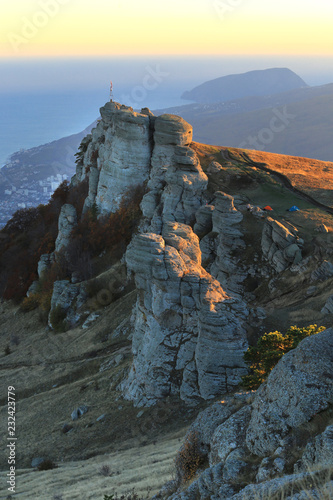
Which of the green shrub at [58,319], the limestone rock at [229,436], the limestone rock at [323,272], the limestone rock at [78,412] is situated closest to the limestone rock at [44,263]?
the green shrub at [58,319]

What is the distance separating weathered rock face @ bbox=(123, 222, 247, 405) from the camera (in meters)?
22.4

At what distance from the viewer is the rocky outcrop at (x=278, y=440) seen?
8508 millimetres

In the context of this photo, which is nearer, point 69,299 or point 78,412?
point 78,412

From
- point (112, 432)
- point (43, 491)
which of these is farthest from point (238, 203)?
point (43, 491)

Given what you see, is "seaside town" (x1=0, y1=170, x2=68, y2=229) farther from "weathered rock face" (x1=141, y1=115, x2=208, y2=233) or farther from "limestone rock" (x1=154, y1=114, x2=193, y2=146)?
"weathered rock face" (x1=141, y1=115, x2=208, y2=233)

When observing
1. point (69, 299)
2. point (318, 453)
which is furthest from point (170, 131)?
point (318, 453)

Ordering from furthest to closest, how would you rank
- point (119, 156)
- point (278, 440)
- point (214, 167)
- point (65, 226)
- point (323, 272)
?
point (65, 226) < point (119, 156) < point (214, 167) < point (323, 272) < point (278, 440)

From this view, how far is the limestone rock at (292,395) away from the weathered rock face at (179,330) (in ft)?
34.0

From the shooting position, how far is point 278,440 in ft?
34.3

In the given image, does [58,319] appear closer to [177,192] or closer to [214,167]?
[177,192]

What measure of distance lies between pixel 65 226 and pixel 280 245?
3248cm

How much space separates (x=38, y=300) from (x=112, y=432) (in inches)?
1238

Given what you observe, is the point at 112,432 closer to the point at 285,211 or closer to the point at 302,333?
the point at 302,333

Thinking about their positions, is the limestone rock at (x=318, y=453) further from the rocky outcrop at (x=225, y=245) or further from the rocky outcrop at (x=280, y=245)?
the rocky outcrop at (x=225, y=245)
